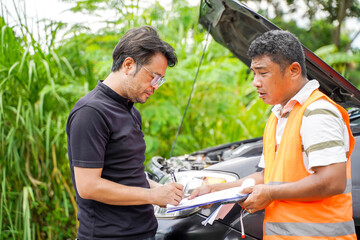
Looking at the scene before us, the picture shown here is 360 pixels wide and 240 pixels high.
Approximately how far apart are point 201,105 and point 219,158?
1481 mm

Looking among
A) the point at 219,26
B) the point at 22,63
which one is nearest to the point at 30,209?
the point at 22,63

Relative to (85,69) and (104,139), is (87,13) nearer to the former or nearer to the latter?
(85,69)

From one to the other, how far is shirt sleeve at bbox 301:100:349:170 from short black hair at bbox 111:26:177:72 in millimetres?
721

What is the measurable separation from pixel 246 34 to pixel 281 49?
109 centimetres

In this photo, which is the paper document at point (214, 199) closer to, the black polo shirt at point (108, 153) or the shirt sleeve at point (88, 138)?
the black polo shirt at point (108, 153)

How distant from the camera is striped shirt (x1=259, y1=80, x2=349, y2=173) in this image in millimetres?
1258

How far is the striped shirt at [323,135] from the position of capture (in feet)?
4.13

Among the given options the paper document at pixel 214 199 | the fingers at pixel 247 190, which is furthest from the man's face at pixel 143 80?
the fingers at pixel 247 190

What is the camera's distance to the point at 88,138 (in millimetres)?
1395

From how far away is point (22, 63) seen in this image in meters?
3.17

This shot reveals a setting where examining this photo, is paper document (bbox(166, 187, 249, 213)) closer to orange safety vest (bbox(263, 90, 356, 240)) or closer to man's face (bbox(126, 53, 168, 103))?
orange safety vest (bbox(263, 90, 356, 240))

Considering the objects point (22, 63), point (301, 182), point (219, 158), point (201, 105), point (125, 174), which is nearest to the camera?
point (301, 182)

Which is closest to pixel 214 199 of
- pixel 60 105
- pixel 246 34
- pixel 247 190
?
pixel 247 190

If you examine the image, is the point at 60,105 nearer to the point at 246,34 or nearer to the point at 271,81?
the point at 246,34
